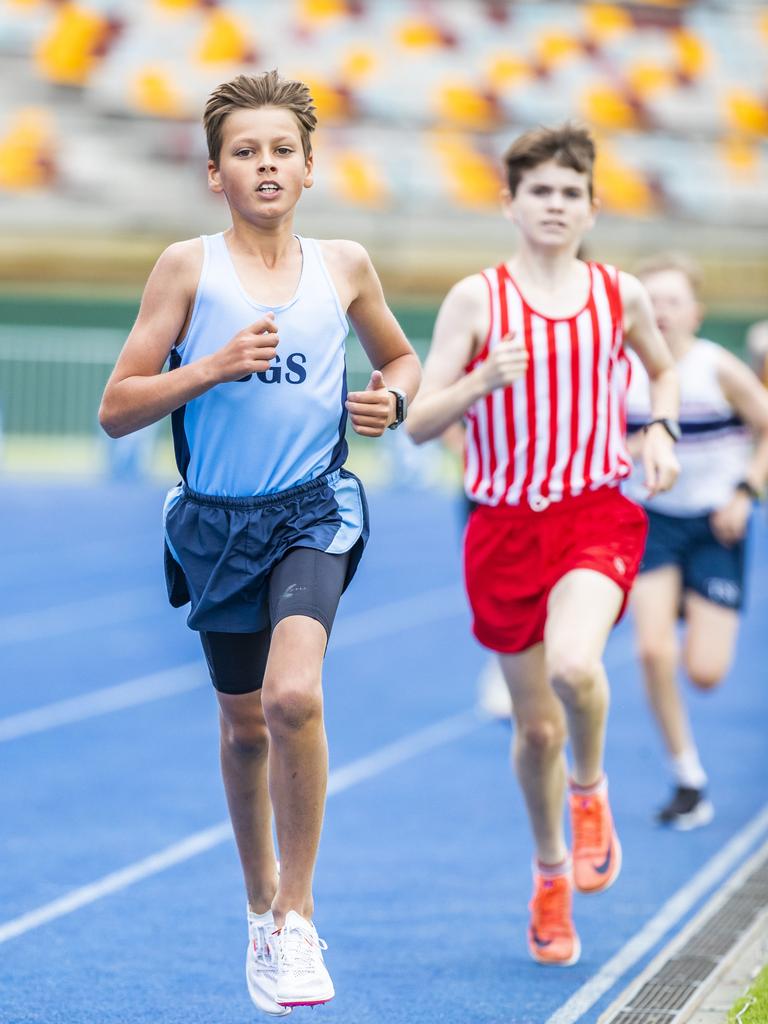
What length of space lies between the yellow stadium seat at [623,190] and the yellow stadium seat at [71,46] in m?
8.45

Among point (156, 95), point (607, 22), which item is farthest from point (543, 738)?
point (607, 22)

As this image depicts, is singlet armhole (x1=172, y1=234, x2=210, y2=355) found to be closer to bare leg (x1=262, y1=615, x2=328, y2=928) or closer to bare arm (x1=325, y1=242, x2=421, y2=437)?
bare arm (x1=325, y1=242, x2=421, y2=437)

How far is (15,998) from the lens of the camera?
4.39 m

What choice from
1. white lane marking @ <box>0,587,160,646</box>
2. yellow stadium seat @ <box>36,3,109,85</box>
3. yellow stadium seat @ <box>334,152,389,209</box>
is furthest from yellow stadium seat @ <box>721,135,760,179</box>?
white lane marking @ <box>0,587,160,646</box>

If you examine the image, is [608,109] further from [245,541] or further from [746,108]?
[245,541]

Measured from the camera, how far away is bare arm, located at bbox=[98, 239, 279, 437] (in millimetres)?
3752

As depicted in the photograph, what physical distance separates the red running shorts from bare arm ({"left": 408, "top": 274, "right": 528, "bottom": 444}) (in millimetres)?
380

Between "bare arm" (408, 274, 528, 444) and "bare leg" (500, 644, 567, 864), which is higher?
"bare arm" (408, 274, 528, 444)

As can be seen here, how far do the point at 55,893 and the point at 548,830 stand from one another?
164 centimetres

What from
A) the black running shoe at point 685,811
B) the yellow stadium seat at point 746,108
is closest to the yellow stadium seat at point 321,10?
the yellow stadium seat at point 746,108

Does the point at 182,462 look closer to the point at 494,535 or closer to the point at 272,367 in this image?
the point at 272,367

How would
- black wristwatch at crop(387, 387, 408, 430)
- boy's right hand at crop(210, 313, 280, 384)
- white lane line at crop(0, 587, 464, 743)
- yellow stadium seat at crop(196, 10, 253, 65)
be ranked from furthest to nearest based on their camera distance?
yellow stadium seat at crop(196, 10, 253, 65) → white lane line at crop(0, 587, 464, 743) → black wristwatch at crop(387, 387, 408, 430) → boy's right hand at crop(210, 313, 280, 384)

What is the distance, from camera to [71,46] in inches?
1109

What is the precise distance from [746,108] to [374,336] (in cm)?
2654
